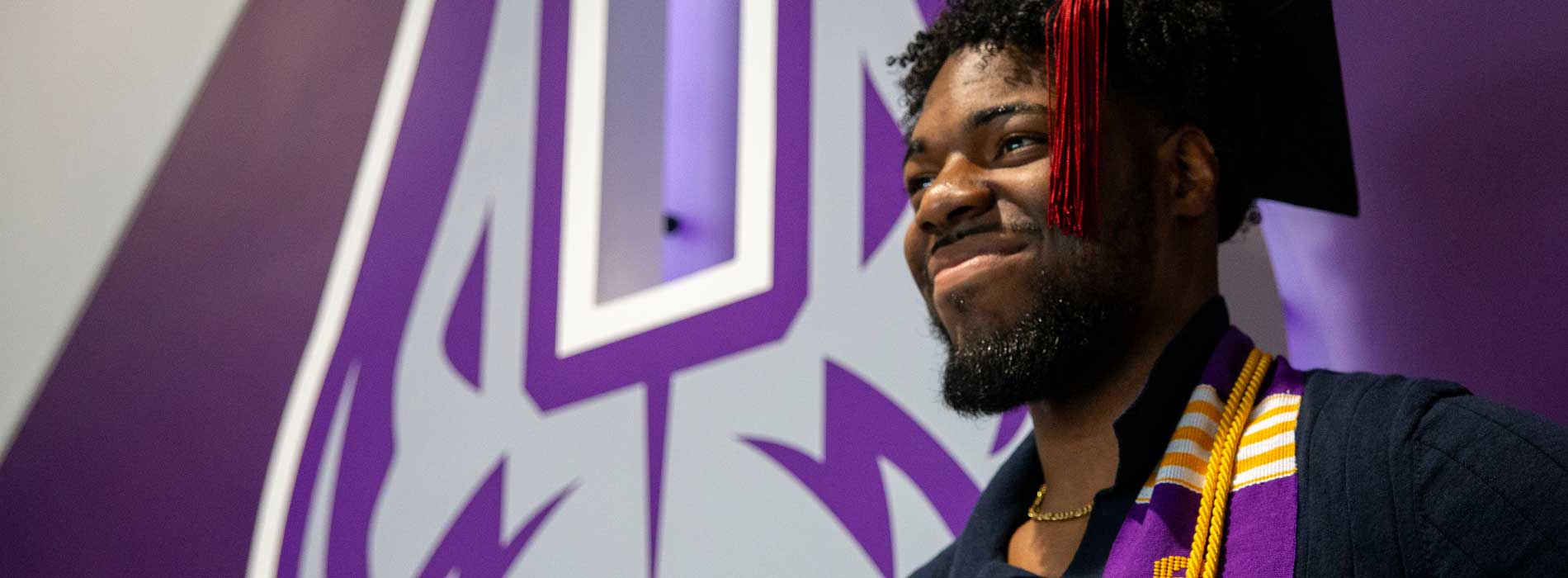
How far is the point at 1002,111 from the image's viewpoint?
109 cm

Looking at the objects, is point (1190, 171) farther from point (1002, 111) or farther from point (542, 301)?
point (542, 301)

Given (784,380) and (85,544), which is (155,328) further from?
(784,380)

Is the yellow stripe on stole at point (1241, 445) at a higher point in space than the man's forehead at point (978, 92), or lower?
lower

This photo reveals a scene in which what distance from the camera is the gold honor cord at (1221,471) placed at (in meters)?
0.86

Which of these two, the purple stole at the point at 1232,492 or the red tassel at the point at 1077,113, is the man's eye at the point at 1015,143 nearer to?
the red tassel at the point at 1077,113

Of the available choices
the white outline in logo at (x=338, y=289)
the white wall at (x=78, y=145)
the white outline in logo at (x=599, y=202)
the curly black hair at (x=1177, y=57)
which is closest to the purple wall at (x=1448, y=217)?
the curly black hair at (x=1177, y=57)

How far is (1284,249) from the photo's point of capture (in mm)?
1256

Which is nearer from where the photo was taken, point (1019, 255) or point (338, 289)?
point (1019, 255)

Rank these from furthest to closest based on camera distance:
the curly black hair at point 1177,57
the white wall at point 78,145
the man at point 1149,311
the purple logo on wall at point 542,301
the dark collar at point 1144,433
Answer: the white wall at point 78,145 → the purple logo on wall at point 542,301 → the curly black hair at point 1177,57 → the dark collar at point 1144,433 → the man at point 1149,311

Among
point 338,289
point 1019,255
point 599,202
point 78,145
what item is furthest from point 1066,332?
point 78,145

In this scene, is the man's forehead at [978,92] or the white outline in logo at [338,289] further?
the white outline in logo at [338,289]

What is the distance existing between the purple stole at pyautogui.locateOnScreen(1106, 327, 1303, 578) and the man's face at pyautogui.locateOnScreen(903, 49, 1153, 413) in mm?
84

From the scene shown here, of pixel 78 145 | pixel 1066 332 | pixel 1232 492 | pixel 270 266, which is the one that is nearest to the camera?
pixel 1232 492

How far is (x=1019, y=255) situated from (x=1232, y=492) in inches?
8.7
